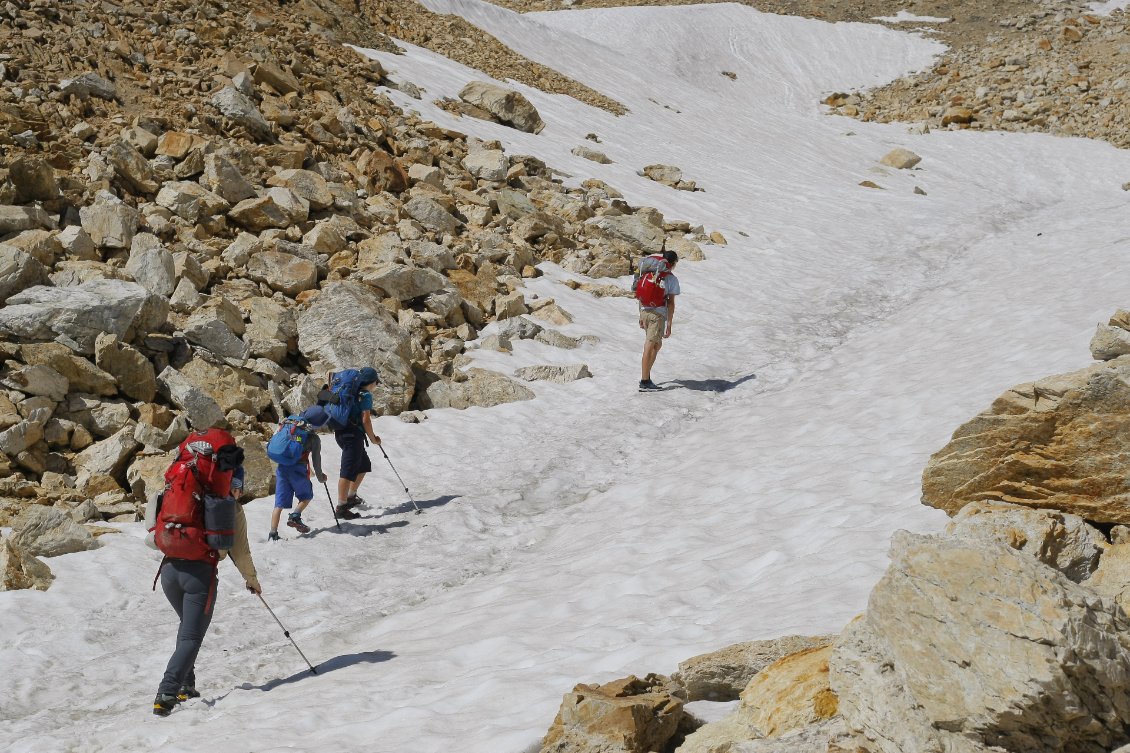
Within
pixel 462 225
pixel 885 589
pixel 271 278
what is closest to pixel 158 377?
pixel 271 278

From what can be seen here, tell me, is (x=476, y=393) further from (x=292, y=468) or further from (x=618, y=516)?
(x=618, y=516)

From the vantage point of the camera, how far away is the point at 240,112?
21.2m

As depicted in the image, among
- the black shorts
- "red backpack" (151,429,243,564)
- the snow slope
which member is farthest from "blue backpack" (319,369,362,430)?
"red backpack" (151,429,243,564)

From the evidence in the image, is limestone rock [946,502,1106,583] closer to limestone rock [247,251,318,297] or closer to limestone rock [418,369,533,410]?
limestone rock [418,369,533,410]

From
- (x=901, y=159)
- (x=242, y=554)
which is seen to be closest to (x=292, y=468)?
(x=242, y=554)

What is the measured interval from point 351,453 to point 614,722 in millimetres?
7689

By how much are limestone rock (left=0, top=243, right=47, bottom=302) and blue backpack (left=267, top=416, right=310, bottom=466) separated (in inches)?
204

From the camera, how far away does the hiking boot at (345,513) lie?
11633mm

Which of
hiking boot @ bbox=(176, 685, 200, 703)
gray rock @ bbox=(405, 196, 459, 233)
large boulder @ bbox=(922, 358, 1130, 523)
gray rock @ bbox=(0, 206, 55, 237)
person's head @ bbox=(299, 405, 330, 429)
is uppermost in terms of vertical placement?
large boulder @ bbox=(922, 358, 1130, 523)

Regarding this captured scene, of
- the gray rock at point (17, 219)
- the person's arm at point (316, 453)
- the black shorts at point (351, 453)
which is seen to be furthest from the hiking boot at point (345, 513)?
the gray rock at point (17, 219)

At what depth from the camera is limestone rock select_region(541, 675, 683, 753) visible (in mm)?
4691

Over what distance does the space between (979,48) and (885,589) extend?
55.5m

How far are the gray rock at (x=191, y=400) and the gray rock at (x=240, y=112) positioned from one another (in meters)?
10.3

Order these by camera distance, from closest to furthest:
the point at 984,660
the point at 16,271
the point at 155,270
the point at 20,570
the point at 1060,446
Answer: the point at 984,660
the point at 1060,446
the point at 20,570
the point at 16,271
the point at 155,270
